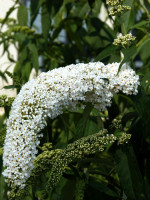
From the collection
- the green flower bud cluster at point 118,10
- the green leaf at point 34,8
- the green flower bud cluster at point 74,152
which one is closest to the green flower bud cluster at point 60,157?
the green flower bud cluster at point 74,152

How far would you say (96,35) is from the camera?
2301mm

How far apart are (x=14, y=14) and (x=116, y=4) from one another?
128 inches

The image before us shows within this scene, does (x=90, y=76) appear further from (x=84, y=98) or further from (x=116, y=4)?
(x=116, y=4)

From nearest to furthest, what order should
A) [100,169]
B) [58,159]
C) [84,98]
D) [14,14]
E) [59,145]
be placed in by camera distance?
[58,159] < [84,98] < [59,145] < [100,169] < [14,14]

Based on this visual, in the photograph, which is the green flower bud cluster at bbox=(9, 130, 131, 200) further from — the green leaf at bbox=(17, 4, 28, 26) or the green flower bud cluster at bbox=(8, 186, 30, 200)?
the green leaf at bbox=(17, 4, 28, 26)

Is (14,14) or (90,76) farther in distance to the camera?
(14,14)

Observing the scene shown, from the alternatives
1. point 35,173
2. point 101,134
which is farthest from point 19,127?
point 101,134

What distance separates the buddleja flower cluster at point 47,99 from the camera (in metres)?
1.13

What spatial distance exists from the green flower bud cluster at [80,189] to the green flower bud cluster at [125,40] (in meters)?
0.49

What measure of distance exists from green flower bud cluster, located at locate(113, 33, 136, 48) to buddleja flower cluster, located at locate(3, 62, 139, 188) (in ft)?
0.25

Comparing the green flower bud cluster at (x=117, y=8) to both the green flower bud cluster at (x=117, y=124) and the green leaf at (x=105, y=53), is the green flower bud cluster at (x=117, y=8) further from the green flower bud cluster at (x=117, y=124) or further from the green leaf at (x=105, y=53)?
the green flower bud cluster at (x=117, y=124)

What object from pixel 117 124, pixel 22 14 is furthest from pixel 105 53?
pixel 22 14

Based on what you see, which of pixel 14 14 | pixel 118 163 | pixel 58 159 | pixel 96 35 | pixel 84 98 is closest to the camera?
pixel 58 159

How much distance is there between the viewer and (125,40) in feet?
4.15
